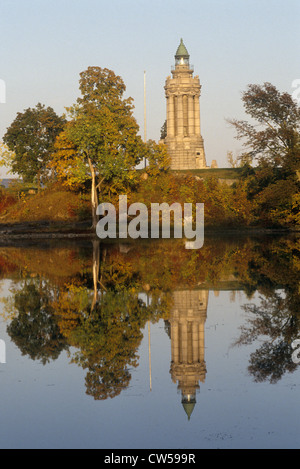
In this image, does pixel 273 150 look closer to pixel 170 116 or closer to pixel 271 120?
pixel 271 120

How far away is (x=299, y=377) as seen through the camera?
10.4 meters

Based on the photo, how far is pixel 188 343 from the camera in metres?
12.8

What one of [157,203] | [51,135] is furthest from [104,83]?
[157,203]

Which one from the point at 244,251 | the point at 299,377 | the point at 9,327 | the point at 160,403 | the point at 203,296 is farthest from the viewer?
the point at 244,251

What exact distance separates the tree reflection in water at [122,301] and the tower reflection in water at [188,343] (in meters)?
0.52

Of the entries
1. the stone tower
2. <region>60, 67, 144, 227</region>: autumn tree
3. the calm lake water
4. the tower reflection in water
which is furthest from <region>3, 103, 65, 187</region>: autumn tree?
the tower reflection in water

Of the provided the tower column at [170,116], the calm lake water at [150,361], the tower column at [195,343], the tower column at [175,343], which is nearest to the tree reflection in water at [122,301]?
the calm lake water at [150,361]

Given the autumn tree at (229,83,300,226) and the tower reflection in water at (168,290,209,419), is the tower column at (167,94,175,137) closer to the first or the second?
the autumn tree at (229,83,300,226)

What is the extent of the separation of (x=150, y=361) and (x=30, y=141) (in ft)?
207

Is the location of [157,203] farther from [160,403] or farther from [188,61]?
[160,403]

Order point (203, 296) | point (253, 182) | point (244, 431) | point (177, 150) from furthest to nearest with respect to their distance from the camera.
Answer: point (177, 150) → point (253, 182) → point (203, 296) → point (244, 431)

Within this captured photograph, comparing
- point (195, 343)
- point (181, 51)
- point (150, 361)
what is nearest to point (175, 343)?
point (195, 343)

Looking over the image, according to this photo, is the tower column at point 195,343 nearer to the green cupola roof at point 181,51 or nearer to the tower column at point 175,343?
the tower column at point 175,343

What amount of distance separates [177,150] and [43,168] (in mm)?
30467
